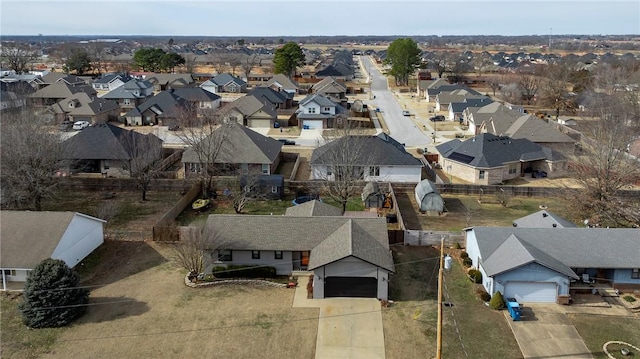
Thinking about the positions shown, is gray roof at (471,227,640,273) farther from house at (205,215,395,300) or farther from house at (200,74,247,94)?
house at (200,74,247,94)

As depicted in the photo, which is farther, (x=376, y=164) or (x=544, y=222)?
(x=376, y=164)

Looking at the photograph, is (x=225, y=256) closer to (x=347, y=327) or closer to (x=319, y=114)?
(x=347, y=327)

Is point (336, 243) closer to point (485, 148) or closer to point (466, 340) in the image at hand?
point (466, 340)

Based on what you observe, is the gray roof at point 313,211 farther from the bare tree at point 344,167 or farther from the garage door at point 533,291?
the garage door at point 533,291

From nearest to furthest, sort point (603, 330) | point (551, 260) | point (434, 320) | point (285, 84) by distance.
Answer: point (603, 330), point (434, 320), point (551, 260), point (285, 84)

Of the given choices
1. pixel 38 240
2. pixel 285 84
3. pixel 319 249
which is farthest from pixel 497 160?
pixel 285 84

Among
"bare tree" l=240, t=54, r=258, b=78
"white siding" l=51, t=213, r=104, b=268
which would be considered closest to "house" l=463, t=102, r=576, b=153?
"white siding" l=51, t=213, r=104, b=268

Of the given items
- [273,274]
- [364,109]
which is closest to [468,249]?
[273,274]
